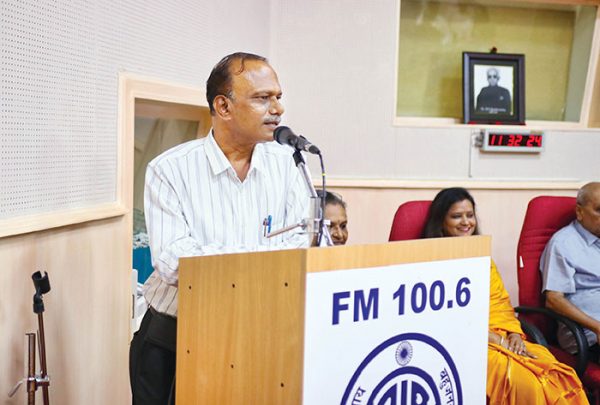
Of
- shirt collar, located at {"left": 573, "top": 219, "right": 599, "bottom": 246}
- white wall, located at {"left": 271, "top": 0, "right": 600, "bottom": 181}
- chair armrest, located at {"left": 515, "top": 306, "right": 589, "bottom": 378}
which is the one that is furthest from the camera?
white wall, located at {"left": 271, "top": 0, "right": 600, "bottom": 181}

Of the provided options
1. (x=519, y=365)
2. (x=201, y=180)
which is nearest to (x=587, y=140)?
(x=519, y=365)

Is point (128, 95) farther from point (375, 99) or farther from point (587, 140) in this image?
point (587, 140)

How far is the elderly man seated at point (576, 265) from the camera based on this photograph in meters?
3.12

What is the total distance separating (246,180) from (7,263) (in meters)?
0.65

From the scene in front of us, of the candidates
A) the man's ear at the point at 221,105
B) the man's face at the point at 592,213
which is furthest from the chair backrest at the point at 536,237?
the man's ear at the point at 221,105

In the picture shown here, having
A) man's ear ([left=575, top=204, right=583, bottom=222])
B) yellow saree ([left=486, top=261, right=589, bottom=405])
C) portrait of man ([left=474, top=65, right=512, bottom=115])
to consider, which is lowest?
yellow saree ([left=486, top=261, right=589, bottom=405])

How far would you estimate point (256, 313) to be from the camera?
1429 mm

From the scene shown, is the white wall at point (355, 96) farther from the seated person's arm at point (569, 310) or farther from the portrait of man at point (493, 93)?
the seated person's arm at point (569, 310)

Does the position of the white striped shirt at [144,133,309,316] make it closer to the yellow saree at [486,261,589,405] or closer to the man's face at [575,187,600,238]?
the yellow saree at [486,261,589,405]

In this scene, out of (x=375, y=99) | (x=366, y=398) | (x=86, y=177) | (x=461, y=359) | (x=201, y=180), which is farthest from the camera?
(x=375, y=99)

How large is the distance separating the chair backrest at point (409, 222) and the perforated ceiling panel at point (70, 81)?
1.11 metres

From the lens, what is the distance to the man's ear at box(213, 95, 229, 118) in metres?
1.85

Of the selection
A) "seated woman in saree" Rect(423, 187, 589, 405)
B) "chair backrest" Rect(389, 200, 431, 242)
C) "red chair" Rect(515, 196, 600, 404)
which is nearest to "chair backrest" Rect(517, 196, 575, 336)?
"red chair" Rect(515, 196, 600, 404)

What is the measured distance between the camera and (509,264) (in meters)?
4.12
